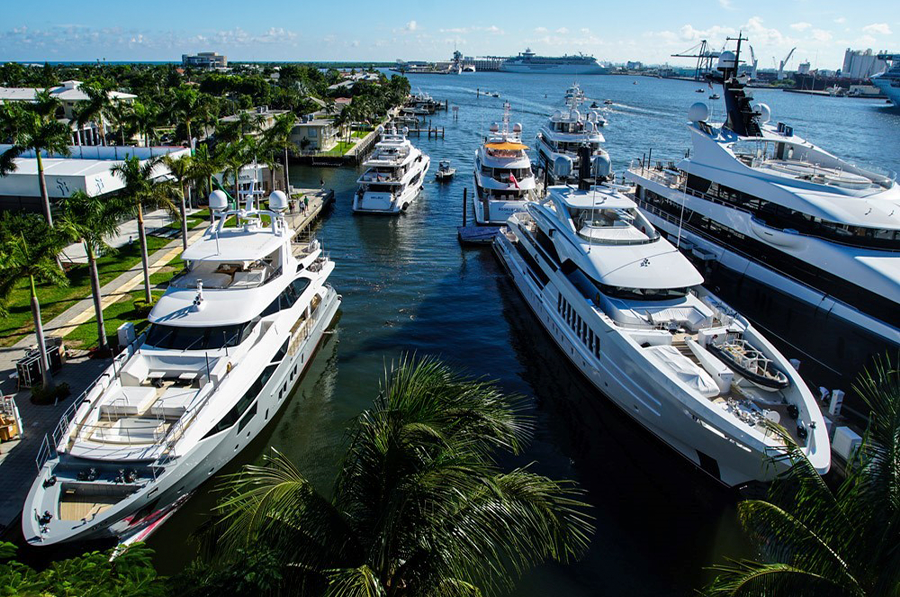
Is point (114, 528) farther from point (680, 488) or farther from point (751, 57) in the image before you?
point (751, 57)

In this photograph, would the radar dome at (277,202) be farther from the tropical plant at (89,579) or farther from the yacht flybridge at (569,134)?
the yacht flybridge at (569,134)

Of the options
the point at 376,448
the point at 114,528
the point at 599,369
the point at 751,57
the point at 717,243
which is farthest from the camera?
the point at 751,57

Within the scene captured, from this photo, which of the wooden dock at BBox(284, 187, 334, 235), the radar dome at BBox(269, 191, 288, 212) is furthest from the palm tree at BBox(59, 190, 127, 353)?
the wooden dock at BBox(284, 187, 334, 235)

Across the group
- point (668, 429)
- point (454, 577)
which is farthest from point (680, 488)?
point (454, 577)

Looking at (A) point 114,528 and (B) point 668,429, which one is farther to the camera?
(B) point 668,429

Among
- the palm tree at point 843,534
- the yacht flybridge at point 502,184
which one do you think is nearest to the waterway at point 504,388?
the yacht flybridge at point 502,184

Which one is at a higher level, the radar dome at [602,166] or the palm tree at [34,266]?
the radar dome at [602,166]

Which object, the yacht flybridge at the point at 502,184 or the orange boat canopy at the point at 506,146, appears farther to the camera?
the orange boat canopy at the point at 506,146
